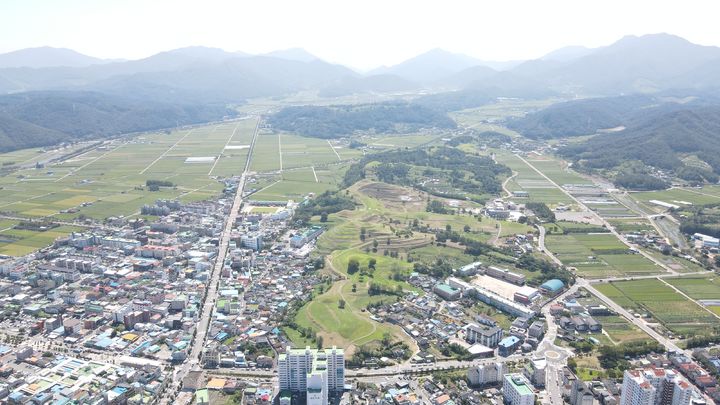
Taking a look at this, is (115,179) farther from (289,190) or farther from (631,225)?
(631,225)

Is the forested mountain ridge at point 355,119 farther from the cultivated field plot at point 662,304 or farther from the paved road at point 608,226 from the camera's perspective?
the cultivated field plot at point 662,304

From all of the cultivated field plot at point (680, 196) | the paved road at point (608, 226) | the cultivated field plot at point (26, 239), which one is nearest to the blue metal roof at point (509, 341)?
the paved road at point (608, 226)

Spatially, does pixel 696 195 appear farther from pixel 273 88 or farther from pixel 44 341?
pixel 273 88

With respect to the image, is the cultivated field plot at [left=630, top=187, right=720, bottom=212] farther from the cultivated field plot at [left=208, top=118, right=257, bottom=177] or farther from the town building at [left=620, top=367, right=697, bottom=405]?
the cultivated field plot at [left=208, top=118, right=257, bottom=177]

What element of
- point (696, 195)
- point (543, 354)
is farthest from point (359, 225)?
point (696, 195)

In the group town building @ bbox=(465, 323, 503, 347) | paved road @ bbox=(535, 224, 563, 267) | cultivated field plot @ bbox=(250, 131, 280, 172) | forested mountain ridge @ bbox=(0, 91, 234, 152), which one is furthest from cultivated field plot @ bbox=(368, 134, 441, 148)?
town building @ bbox=(465, 323, 503, 347)

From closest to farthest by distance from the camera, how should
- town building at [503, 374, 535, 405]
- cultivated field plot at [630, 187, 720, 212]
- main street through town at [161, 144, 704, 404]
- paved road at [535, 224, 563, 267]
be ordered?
town building at [503, 374, 535, 405] < main street through town at [161, 144, 704, 404] < paved road at [535, 224, 563, 267] < cultivated field plot at [630, 187, 720, 212]
